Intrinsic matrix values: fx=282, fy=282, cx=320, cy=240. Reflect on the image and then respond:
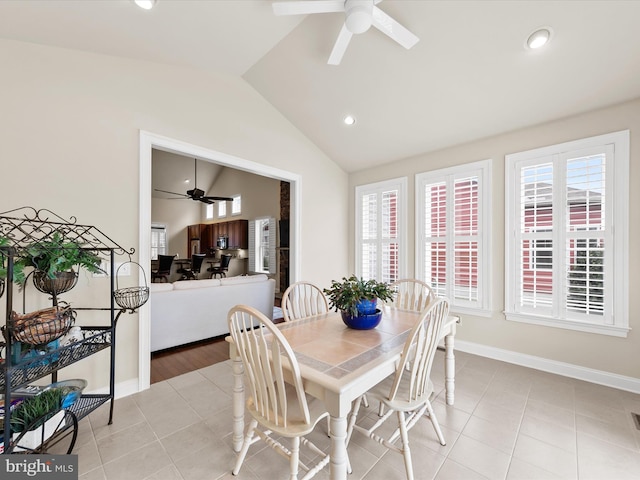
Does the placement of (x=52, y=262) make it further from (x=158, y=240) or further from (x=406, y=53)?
(x=158, y=240)

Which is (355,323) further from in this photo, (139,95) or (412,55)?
(139,95)

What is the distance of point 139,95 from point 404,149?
10.3ft

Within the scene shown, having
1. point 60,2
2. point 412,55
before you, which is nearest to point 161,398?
point 60,2

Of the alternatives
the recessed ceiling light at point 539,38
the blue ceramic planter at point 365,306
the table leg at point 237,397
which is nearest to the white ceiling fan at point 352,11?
the recessed ceiling light at point 539,38

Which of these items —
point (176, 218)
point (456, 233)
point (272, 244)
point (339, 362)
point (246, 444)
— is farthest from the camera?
point (176, 218)

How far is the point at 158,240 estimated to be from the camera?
31.5 ft

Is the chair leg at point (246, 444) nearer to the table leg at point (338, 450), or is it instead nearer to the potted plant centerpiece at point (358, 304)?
the table leg at point (338, 450)

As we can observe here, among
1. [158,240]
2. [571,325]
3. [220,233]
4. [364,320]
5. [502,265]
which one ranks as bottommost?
[571,325]

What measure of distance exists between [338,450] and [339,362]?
0.37 meters

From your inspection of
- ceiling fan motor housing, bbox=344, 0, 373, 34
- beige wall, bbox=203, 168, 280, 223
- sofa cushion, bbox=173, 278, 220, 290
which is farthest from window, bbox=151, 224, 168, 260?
ceiling fan motor housing, bbox=344, 0, 373, 34

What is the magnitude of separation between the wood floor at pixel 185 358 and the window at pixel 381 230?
2422 millimetres

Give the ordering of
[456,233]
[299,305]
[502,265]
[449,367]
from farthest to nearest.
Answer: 1. [456,233]
2. [502,265]
3. [299,305]
4. [449,367]

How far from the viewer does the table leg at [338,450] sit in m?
1.22

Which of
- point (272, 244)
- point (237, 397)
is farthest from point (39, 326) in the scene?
point (272, 244)
